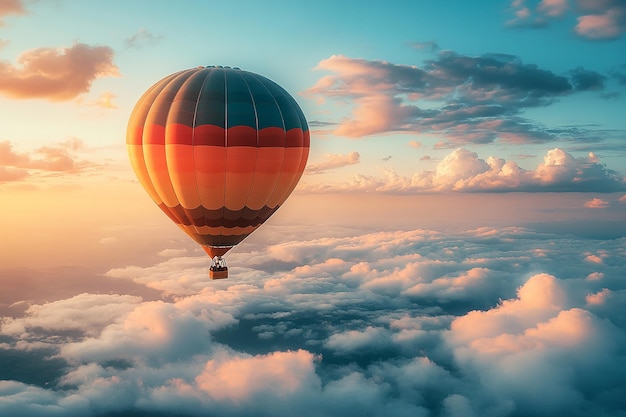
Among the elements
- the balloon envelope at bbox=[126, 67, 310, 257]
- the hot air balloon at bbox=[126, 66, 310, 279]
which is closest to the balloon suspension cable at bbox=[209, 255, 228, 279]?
the hot air balloon at bbox=[126, 66, 310, 279]

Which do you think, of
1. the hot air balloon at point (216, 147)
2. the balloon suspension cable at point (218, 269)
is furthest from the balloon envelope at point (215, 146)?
the balloon suspension cable at point (218, 269)

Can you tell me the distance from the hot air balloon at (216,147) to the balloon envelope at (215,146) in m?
0.07

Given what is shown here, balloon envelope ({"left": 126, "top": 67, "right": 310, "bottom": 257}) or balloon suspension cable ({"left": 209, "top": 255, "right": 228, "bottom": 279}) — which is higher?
balloon envelope ({"left": 126, "top": 67, "right": 310, "bottom": 257})

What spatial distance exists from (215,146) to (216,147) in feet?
0.32

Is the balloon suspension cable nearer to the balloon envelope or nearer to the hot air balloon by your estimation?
the hot air balloon

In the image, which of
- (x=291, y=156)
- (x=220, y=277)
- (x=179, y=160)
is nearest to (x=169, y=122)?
(x=179, y=160)

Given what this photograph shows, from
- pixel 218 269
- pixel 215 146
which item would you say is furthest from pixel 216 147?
pixel 218 269

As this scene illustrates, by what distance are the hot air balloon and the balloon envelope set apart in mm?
69

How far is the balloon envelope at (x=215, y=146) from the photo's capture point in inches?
1485

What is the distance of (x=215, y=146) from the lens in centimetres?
3759

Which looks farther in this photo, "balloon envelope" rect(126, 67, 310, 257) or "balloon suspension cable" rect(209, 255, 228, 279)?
"balloon suspension cable" rect(209, 255, 228, 279)

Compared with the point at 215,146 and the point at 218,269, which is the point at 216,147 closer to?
the point at 215,146

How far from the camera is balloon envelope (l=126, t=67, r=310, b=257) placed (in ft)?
124

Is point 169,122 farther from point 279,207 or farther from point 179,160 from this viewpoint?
point 279,207
